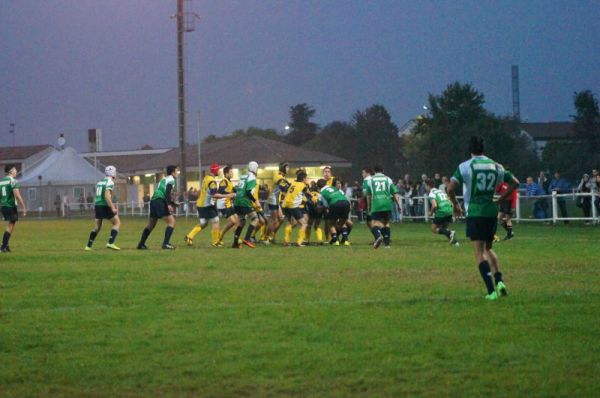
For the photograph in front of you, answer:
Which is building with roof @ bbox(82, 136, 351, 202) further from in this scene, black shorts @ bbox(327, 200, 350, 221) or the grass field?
the grass field

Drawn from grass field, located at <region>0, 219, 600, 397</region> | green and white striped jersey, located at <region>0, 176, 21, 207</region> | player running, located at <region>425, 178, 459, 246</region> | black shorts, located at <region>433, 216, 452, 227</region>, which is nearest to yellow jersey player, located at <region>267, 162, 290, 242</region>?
player running, located at <region>425, 178, 459, 246</region>

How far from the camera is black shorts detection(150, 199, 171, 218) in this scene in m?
24.0

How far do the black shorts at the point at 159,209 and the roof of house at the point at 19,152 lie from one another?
94.0 m

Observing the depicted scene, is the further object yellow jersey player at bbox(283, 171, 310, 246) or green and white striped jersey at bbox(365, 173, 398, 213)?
yellow jersey player at bbox(283, 171, 310, 246)

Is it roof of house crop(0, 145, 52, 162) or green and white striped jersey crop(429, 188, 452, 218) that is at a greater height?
roof of house crop(0, 145, 52, 162)

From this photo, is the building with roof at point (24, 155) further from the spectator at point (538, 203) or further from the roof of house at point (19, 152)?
the spectator at point (538, 203)

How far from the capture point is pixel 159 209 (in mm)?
24016

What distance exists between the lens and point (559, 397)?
23.2 ft

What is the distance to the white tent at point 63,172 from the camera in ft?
305

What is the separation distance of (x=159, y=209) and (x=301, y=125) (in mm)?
123967

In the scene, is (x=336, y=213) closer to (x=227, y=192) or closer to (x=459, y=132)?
(x=227, y=192)

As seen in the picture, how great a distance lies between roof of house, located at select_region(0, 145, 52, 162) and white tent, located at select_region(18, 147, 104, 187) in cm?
1765

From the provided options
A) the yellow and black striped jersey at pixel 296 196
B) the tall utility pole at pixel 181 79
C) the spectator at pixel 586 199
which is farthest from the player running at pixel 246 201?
the tall utility pole at pixel 181 79

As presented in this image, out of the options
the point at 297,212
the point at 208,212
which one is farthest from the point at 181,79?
the point at 297,212
